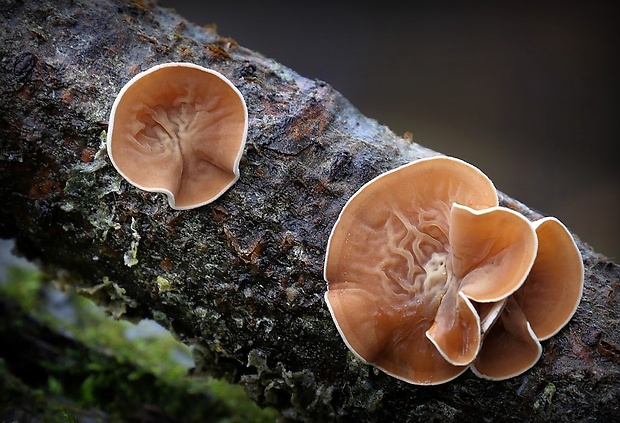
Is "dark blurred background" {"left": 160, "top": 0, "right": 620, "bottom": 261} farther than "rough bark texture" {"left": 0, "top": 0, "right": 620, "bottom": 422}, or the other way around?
"dark blurred background" {"left": 160, "top": 0, "right": 620, "bottom": 261}

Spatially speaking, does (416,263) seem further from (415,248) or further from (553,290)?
(553,290)

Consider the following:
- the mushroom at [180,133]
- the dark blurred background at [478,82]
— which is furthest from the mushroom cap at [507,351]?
the dark blurred background at [478,82]

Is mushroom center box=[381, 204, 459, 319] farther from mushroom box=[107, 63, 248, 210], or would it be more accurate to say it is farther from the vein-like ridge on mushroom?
mushroom box=[107, 63, 248, 210]

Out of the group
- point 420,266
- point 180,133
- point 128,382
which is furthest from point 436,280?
point 128,382

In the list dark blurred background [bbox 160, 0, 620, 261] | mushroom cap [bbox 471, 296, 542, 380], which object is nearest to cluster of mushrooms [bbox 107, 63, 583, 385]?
mushroom cap [bbox 471, 296, 542, 380]

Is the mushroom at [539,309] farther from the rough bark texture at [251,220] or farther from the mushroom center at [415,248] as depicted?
the mushroom center at [415,248]

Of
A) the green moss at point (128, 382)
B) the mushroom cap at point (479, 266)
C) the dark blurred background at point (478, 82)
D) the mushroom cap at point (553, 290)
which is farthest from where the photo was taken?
the dark blurred background at point (478, 82)

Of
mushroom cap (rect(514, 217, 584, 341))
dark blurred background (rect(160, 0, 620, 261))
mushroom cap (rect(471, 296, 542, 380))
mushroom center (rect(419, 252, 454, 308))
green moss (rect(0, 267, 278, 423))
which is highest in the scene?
dark blurred background (rect(160, 0, 620, 261))
